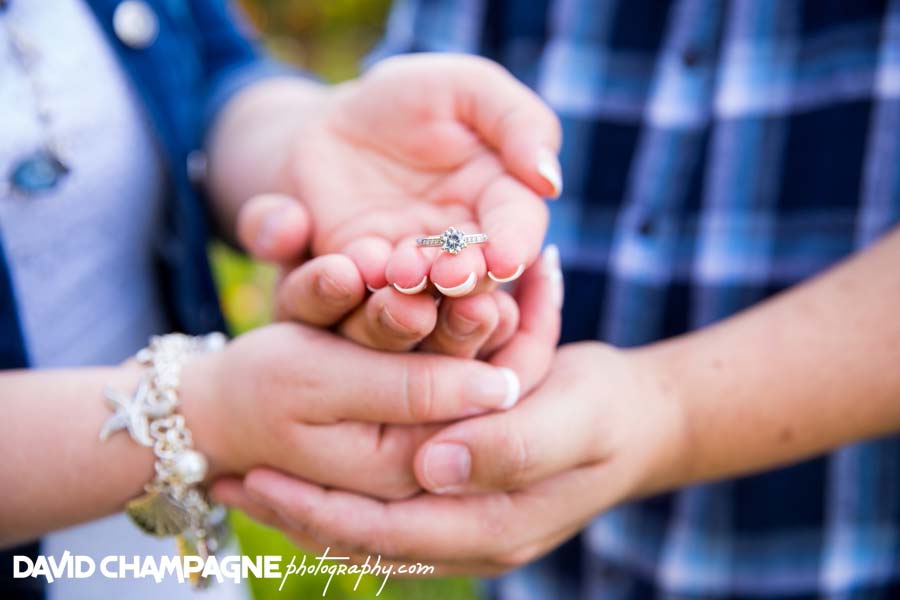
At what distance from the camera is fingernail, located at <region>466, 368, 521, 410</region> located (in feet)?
3.90

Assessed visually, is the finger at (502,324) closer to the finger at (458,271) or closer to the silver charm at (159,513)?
the finger at (458,271)

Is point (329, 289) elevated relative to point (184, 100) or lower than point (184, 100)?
lower

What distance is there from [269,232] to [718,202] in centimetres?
89

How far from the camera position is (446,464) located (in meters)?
1.17

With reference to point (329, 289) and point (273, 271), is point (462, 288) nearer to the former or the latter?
point (329, 289)

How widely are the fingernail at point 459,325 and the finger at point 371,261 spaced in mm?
110

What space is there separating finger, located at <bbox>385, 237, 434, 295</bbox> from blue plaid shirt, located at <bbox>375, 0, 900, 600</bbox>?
2.37ft

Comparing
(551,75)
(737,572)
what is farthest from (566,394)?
(551,75)

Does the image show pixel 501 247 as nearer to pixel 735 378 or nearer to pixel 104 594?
pixel 735 378

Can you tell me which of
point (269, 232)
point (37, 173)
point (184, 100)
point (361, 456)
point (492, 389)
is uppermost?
point (184, 100)

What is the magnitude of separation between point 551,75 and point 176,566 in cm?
127

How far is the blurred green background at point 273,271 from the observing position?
2.29 m

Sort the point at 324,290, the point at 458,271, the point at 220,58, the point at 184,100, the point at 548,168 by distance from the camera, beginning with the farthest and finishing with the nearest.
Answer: the point at 220,58 → the point at 184,100 → the point at 548,168 → the point at 324,290 → the point at 458,271

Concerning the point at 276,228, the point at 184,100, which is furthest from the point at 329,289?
the point at 184,100
